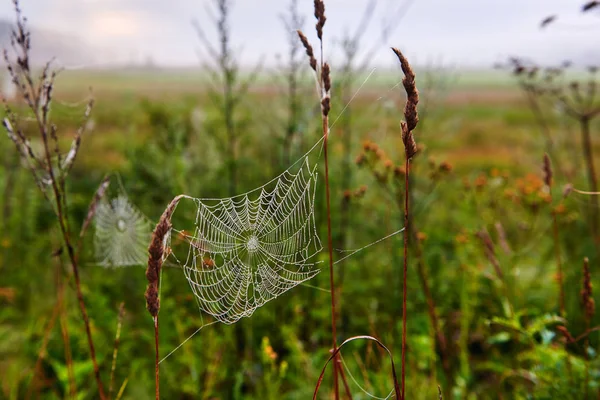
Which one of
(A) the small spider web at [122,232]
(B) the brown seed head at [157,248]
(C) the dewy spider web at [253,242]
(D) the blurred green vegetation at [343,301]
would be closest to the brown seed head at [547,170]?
(D) the blurred green vegetation at [343,301]

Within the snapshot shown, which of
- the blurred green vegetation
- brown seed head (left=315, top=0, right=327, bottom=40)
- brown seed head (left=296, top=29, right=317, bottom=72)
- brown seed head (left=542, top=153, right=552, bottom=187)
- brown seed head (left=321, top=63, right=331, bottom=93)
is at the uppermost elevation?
brown seed head (left=315, top=0, right=327, bottom=40)

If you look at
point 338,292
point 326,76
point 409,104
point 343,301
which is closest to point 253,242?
point 338,292

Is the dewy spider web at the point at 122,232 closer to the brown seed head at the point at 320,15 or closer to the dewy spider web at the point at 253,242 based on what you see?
the dewy spider web at the point at 253,242

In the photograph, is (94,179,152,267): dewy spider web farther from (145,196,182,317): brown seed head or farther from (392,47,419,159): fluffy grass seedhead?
(392,47,419,159): fluffy grass seedhead

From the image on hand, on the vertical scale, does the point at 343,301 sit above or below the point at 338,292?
below

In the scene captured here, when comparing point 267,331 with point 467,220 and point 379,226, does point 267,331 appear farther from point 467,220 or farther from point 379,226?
point 467,220

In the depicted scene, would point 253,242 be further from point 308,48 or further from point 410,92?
point 410,92

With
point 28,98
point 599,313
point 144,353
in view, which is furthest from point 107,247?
point 599,313

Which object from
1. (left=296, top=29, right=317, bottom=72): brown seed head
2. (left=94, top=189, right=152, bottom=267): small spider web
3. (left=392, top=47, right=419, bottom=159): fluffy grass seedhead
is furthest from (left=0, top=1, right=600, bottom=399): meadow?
(left=392, top=47, right=419, bottom=159): fluffy grass seedhead
